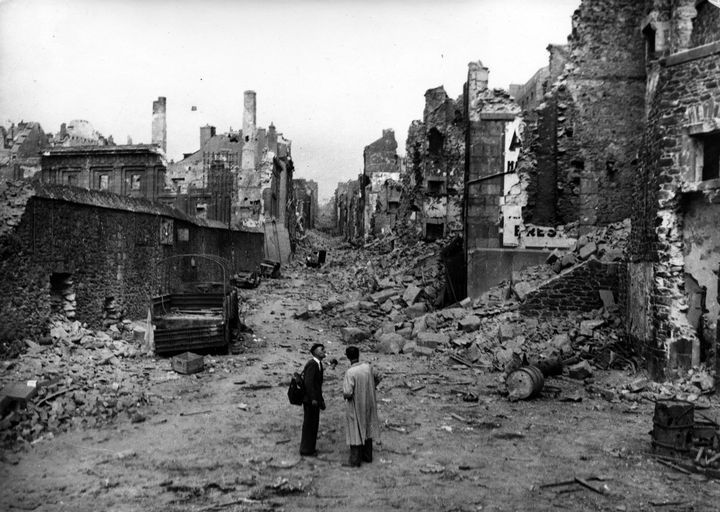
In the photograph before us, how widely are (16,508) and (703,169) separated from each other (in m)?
10.6

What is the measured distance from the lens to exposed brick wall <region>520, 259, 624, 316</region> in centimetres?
1347

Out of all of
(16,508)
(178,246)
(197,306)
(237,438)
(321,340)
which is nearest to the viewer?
(16,508)

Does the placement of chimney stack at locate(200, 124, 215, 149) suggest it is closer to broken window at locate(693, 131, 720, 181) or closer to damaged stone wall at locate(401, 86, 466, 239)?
damaged stone wall at locate(401, 86, 466, 239)

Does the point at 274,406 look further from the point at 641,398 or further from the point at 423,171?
the point at 423,171

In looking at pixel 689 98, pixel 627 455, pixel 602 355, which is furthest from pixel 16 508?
pixel 689 98

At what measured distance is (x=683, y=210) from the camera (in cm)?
980

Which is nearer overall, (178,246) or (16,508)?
(16,508)

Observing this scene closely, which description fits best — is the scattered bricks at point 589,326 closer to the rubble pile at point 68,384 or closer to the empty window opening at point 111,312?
the rubble pile at point 68,384

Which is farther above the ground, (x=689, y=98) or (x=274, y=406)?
(x=689, y=98)

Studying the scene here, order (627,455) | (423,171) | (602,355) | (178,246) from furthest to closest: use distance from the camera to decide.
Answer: (423,171) < (178,246) < (602,355) < (627,455)

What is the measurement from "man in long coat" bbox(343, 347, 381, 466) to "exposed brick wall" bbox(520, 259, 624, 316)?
27.1 ft

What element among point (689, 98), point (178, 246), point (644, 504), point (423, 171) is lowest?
point (644, 504)

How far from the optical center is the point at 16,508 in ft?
17.0

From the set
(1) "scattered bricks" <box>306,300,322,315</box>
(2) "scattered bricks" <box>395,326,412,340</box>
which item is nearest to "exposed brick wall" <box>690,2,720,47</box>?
(2) "scattered bricks" <box>395,326,412,340</box>
